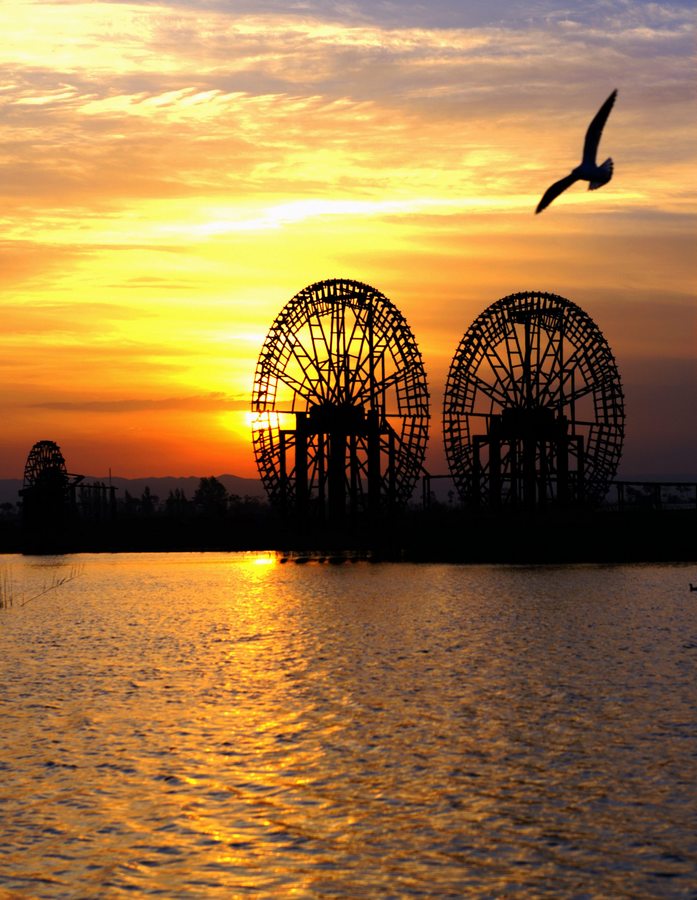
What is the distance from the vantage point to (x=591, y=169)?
1731 centimetres

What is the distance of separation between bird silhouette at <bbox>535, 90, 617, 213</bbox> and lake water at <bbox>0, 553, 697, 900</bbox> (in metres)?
7.55

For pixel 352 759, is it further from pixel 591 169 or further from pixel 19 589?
pixel 19 589

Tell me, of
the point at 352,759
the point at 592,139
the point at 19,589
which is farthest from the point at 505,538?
the point at 592,139

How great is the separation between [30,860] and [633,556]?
66.1m

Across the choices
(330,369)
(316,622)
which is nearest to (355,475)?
(330,369)

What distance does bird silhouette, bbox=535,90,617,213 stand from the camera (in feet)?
54.6

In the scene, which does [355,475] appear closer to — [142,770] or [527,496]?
[527,496]

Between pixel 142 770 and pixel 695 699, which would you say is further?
pixel 695 699

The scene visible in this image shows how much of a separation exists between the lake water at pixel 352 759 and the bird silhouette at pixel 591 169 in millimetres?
7553

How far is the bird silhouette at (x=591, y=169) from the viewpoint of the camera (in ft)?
54.6

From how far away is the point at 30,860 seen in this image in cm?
1473

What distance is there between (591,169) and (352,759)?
8949mm

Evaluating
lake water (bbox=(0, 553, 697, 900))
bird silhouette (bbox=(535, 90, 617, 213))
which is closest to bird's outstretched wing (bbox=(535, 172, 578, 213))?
bird silhouette (bbox=(535, 90, 617, 213))

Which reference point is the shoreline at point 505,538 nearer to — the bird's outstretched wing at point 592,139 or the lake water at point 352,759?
the lake water at point 352,759
